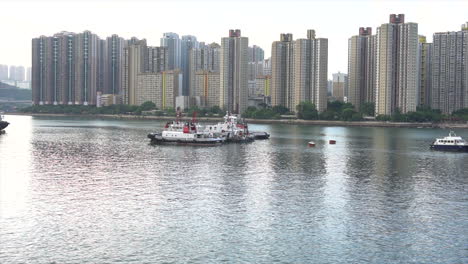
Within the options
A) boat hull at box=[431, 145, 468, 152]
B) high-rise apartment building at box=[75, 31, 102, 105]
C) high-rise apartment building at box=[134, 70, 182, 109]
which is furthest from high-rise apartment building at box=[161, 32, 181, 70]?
boat hull at box=[431, 145, 468, 152]

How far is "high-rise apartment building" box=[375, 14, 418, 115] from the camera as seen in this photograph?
349ft

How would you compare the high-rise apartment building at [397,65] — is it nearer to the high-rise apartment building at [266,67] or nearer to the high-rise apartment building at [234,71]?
the high-rise apartment building at [234,71]

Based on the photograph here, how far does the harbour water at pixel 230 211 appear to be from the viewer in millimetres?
17766

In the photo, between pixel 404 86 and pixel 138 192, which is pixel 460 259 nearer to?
pixel 138 192

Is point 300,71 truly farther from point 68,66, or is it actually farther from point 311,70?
point 68,66

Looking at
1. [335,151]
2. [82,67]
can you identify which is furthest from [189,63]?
[335,151]

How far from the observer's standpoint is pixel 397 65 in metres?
108

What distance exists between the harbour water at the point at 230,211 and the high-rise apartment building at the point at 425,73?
93.0 m

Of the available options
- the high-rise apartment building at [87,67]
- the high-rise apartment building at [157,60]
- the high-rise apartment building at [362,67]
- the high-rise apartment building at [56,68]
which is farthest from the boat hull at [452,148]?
the high-rise apartment building at [56,68]

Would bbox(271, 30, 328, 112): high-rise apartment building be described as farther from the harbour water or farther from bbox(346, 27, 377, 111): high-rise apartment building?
the harbour water

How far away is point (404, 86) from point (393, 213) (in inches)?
3592

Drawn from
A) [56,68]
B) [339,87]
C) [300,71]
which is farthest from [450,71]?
[56,68]

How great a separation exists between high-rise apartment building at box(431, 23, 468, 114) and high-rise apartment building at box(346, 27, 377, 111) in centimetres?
1313

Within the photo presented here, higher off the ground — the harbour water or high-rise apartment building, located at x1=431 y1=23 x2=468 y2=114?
high-rise apartment building, located at x1=431 y1=23 x2=468 y2=114
